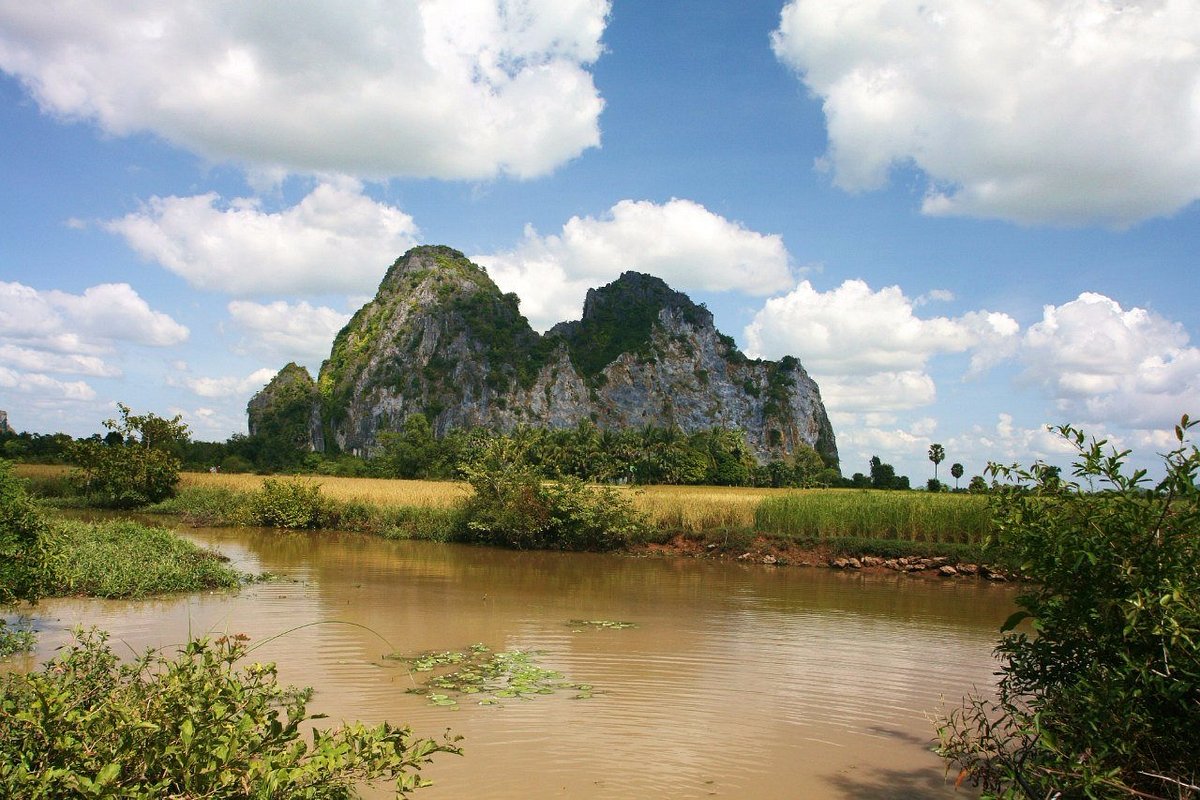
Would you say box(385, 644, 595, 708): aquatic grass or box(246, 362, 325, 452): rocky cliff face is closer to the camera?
box(385, 644, 595, 708): aquatic grass

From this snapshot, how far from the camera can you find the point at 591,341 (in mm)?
114062

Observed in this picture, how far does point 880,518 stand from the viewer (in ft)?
68.5

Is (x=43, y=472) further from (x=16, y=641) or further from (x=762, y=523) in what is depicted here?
(x=16, y=641)

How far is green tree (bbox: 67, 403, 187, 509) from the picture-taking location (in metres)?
29.1

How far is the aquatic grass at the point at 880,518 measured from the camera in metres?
20.1

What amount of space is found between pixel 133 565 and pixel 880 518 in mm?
16944

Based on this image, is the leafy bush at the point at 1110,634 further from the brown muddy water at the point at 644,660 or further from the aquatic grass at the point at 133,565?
the aquatic grass at the point at 133,565

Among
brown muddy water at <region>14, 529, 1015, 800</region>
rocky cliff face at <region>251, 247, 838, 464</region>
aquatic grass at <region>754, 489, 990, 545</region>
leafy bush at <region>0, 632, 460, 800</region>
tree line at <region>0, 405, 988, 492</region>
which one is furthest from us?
rocky cliff face at <region>251, 247, 838, 464</region>

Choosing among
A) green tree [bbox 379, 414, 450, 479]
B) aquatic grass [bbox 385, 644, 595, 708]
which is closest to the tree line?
green tree [bbox 379, 414, 450, 479]

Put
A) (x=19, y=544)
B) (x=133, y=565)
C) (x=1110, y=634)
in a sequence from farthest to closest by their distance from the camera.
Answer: (x=133, y=565) < (x=19, y=544) < (x=1110, y=634)

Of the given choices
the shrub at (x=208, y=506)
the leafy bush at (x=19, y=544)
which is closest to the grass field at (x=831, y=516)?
the shrub at (x=208, y=506)

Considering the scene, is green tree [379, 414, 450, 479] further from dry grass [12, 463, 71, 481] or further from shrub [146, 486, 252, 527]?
shrub [146, 486, 252, 527]

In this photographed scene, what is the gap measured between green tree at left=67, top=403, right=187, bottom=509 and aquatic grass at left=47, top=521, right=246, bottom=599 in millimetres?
15651

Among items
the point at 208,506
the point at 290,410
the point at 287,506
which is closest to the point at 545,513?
the point at 287,506
